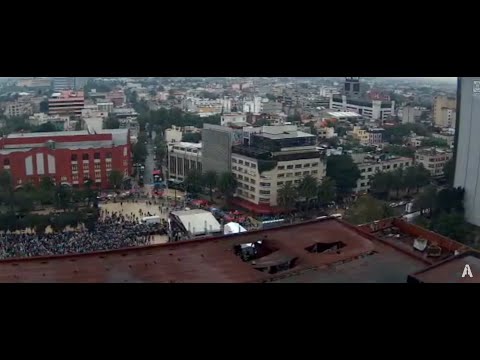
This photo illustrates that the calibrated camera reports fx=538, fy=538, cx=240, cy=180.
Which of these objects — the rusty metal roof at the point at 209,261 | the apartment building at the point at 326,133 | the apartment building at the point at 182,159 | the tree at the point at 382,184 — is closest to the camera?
the rusty metal roof at the point at 209,261

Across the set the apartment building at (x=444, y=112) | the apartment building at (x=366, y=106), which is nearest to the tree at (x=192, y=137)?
the apartment building at (x=366, y=106)

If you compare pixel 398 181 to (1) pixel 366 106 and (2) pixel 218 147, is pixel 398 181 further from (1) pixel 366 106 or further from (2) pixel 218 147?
(1) pixel 366 106

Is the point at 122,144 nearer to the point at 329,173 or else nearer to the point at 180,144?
the point at 180,144

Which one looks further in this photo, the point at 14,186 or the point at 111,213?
the point at 14,186

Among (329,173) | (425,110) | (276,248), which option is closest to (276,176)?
(329,173)

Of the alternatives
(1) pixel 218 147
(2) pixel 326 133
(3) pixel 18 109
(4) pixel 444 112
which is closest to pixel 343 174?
(1) pixel 218 147

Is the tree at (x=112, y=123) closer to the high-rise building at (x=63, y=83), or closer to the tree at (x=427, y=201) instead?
the tree at (x=427, y=201)

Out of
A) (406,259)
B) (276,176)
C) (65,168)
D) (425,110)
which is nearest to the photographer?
(406,259)
